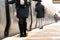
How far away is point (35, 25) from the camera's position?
4918mm

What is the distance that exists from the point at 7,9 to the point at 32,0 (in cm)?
128

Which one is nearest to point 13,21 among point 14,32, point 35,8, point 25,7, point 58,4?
point 14,32

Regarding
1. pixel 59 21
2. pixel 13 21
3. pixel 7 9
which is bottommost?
pixel 59 21

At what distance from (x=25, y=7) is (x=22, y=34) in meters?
0.55

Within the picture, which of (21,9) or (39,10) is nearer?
(21,9)

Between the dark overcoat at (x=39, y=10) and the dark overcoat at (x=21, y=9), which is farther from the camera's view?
the dark overcoat at (x=39, y=10)

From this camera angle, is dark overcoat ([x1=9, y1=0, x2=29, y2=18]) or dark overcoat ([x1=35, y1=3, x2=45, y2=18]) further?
dark overcoat ([x1=35, y1=3, x2=45, y2=18])

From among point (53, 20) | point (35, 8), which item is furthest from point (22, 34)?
point (53, 20)

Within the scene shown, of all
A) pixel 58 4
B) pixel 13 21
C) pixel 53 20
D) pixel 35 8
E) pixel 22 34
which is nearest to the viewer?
pixel 22 34

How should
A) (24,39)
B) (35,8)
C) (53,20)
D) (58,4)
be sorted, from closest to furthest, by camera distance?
(24,39)
(35,8)
(53,20)
(58,4)

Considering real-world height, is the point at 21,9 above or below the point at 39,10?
above

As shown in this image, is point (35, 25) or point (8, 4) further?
point (35, 25)

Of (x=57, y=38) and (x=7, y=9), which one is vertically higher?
(x=7, y=9)

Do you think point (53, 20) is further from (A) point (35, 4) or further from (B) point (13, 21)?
(B) point (13, 21)
